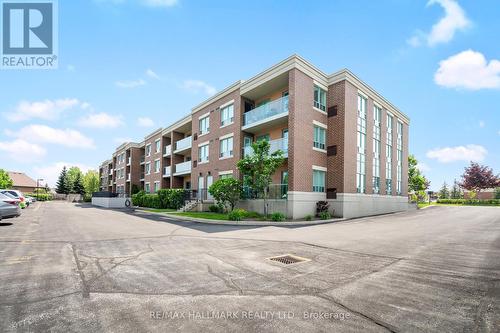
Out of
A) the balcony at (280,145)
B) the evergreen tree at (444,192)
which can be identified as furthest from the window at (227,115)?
the evergreen tree at (444,192)

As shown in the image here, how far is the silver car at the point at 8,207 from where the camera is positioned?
1432cm

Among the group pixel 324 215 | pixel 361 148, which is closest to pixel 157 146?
pixel 361 148

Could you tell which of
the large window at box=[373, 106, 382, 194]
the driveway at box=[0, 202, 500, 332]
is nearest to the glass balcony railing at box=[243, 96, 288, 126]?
the large window at box=[373, 106, 382, 194]

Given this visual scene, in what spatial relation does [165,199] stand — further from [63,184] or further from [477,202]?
[63,184]

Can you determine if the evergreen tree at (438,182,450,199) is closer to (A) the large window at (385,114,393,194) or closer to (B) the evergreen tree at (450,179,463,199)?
(B) the evergreen tree at (450,179,463,199)

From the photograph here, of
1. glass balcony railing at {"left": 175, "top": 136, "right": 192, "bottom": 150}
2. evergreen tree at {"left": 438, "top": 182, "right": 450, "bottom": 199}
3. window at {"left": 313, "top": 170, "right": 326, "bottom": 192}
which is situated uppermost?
glass balcony railing at {"left": 175, "top": 136, "right": 192, "bottom": 150}

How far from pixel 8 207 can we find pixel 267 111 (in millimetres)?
18408

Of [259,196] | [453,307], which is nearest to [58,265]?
[453,307]

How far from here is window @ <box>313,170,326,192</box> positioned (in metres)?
21.9

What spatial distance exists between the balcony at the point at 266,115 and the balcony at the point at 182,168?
485 inches

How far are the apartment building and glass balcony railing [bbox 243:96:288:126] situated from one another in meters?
0.08

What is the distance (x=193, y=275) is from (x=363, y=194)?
21.6 meters

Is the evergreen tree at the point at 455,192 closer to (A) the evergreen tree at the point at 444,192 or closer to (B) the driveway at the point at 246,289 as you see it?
(A) the evergreen tree at the point at 444,192

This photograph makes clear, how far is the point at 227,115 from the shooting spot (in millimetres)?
27516
